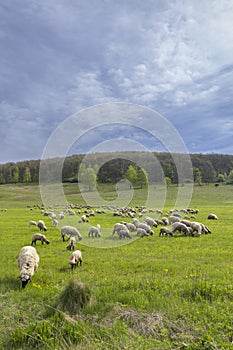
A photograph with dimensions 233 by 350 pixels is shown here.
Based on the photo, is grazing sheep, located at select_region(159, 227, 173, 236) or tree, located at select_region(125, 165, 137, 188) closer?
grazing sheep, located at select_region(159, 227, 173, 236)

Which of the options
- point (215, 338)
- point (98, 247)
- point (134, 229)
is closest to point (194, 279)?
point (215, 338)

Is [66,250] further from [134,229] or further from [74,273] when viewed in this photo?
[134,229]

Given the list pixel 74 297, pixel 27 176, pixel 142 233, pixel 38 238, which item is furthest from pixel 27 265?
pixel 27 176

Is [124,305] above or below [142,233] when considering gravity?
above

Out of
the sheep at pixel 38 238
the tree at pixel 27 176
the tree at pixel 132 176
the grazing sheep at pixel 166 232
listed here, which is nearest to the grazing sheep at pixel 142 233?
the grazing sheep at pixel 166 232

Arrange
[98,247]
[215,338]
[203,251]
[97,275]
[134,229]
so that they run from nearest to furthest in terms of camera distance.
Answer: [215,338]
[97,275]
[203,251]
[98,247]
[134,229]

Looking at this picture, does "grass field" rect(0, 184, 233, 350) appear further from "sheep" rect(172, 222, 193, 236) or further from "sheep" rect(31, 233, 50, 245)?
"sheep" rect(172, 222, 193, 236)

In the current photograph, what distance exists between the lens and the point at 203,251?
54.7 ft

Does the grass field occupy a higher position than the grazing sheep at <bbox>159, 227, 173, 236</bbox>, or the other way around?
the grass field

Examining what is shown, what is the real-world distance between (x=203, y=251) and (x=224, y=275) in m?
5.55

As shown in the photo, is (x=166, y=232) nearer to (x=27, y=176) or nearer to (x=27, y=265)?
(x=27, y=265)

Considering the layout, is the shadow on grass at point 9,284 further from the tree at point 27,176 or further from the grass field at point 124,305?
the tree at point 27,176

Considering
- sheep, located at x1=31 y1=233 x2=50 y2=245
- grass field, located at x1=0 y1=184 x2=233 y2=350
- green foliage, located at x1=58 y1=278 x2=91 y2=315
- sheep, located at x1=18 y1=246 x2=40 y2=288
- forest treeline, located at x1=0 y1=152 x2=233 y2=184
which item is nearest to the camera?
grass field, located at x1=0 y1=184 x2=233 y2=350

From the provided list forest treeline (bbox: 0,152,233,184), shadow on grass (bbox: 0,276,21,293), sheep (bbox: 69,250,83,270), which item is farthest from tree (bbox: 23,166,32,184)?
shadow on grass (bbox: 0,276,21,293)
